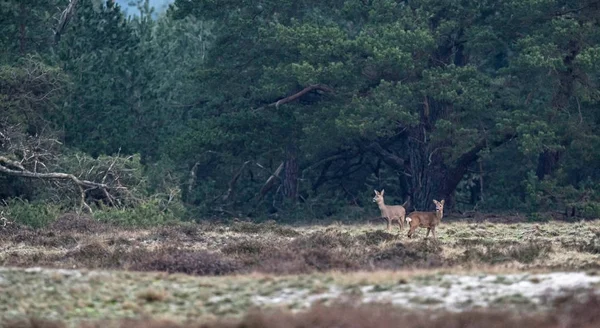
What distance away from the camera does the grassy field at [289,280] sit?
1357 centimetres

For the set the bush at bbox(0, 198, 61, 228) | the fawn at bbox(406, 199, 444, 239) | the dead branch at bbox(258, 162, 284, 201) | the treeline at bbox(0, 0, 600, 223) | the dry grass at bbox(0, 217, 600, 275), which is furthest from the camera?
the dead branch at bbox(258, 162, 284, 201)

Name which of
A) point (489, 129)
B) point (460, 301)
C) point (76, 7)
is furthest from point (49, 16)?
point (460, 301)

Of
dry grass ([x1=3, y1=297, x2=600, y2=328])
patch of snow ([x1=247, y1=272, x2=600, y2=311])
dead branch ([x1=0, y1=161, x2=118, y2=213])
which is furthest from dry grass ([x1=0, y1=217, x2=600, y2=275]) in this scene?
dry grass ([x1=3, y1=297, x2=600, y2=328])

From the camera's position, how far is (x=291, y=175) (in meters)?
47.6

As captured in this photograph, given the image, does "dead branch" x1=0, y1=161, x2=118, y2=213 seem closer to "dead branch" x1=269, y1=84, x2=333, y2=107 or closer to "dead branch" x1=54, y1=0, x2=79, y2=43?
"dead branch" x1=269, y1=84, x2=333, y2=107

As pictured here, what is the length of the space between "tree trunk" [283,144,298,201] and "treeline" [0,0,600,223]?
8cm

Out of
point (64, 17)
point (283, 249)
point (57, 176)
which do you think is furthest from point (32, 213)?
point (64, 17)

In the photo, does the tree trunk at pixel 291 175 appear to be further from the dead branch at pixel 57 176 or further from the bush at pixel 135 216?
the dead branch at pixel 57 176

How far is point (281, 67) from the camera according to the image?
141 ft

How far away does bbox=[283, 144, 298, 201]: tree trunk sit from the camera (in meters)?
47.1

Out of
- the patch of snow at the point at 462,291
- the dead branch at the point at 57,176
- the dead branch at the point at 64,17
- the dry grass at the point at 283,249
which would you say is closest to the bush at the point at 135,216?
the dead branch at the point at 57,176

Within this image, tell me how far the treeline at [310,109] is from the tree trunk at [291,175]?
0.28 feet

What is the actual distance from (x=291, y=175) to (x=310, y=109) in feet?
13.1

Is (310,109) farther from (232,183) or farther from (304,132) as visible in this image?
(232,183)
